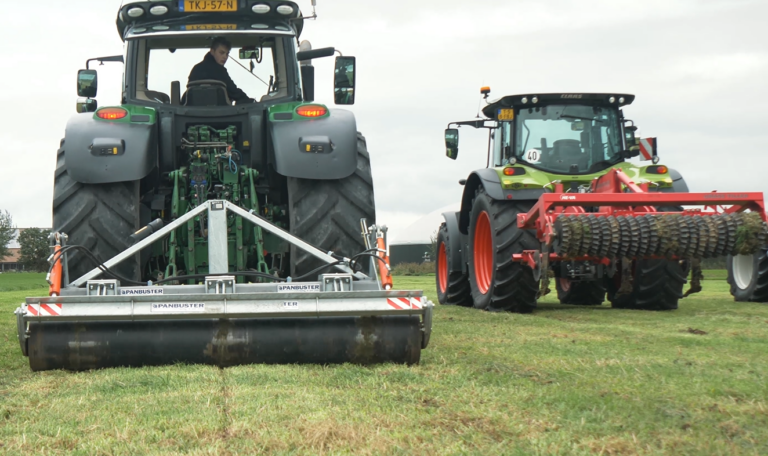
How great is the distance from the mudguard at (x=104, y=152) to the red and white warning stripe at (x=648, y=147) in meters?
5.72

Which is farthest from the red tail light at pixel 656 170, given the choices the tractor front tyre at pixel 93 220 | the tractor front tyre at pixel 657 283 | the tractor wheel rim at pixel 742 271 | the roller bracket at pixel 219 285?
the roller bracket at pixel 219 285

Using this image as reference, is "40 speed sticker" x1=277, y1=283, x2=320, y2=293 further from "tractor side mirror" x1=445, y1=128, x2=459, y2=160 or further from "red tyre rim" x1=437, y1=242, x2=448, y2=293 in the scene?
"red tyre rim" x1=437, y1=242, x2=448, y2=293

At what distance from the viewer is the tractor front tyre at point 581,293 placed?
35.9 feet

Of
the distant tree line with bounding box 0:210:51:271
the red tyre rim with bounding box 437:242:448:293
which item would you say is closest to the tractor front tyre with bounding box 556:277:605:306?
the red tyre rim with bounding box 437:242:448:293

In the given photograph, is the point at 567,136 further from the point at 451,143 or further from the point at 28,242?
the point at 28,242

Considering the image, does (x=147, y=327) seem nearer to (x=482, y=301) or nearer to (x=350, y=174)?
(x=350, y=174)

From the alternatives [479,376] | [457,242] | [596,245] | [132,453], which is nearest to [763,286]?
[457,242]

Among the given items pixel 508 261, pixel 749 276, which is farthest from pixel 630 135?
pixel 749 276

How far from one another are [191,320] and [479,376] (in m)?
1.44

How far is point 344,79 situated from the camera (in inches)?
245

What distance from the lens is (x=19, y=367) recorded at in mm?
4746

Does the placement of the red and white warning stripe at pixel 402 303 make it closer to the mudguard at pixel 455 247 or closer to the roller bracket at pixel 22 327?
the roller bracket at pixel 22 327

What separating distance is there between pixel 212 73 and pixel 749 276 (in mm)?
7737

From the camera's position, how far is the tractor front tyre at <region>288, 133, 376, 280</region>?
5.62 meters
